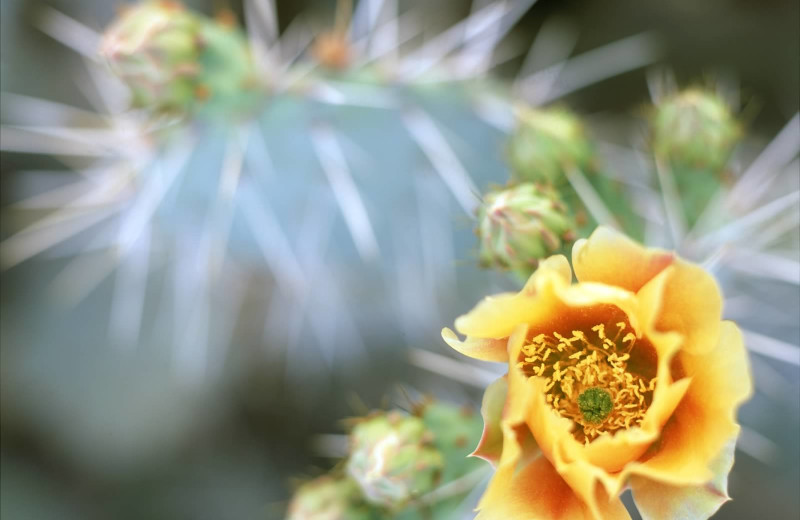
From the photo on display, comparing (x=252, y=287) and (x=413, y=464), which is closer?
(x=413, y=464)

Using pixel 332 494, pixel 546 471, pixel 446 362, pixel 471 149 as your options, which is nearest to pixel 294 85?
pixel 471 149

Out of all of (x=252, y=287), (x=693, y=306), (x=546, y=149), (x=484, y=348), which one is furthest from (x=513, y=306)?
(x=252, y=287)

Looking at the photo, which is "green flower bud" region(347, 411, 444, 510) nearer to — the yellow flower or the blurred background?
the yellow flower

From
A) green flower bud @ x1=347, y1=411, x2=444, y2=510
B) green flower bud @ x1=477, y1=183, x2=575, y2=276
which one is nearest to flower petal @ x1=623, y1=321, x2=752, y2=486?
green flower bud @ x1=477, y1=183, x2=575, y2=276

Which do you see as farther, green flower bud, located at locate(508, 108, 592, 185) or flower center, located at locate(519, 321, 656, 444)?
green flower bud, located at locate(508, 108, 592, 185)

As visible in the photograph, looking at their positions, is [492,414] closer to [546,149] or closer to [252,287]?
[546,149]

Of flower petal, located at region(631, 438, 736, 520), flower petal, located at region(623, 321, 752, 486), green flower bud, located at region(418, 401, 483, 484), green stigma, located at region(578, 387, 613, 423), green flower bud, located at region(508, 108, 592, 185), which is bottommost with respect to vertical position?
flower petal, located at region(631, 438, 736, 520)

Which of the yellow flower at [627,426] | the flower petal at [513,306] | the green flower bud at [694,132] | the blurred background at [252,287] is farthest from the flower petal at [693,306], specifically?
the blurred background at [252,287]
